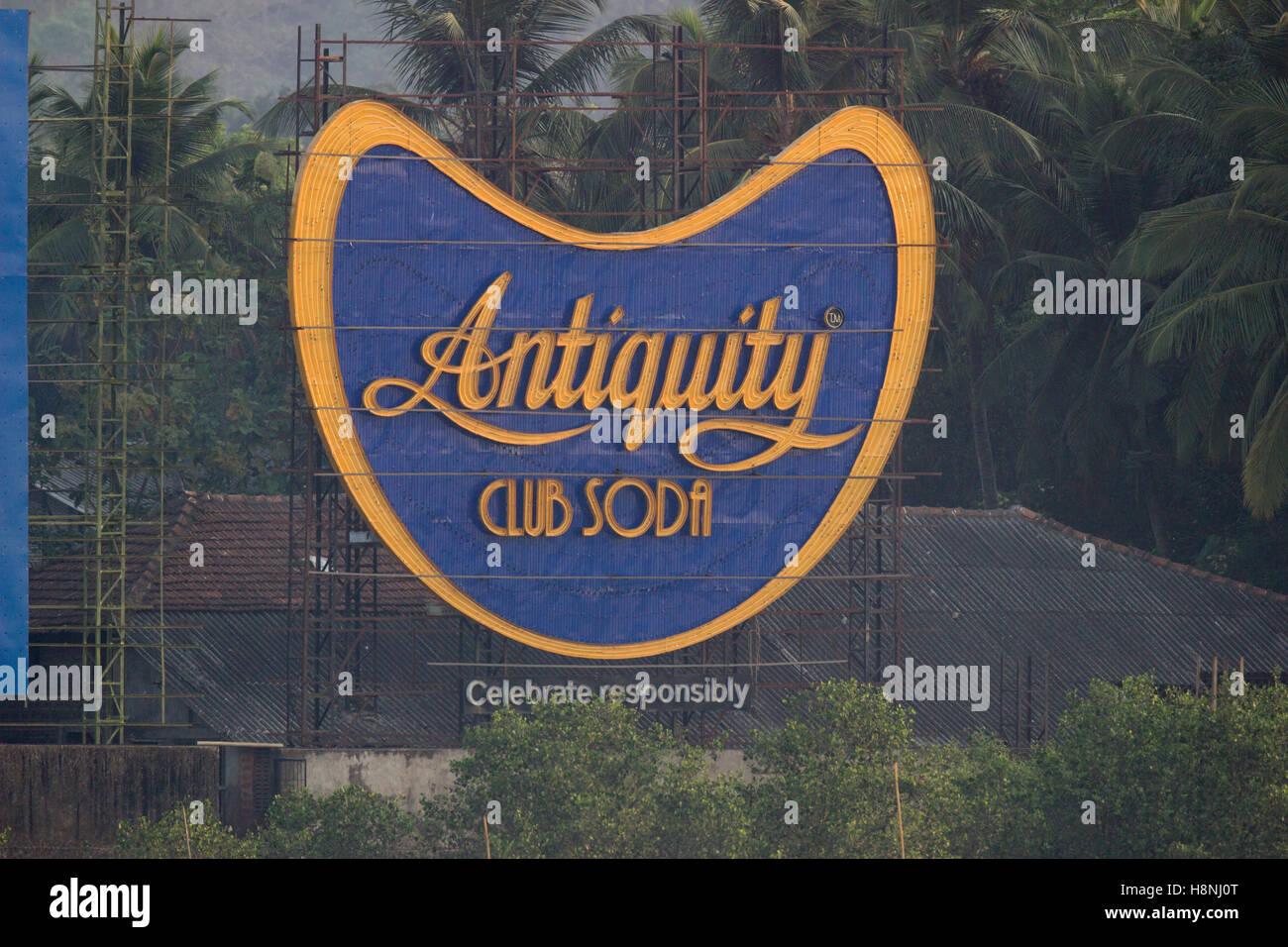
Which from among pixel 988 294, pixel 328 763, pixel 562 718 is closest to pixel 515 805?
pixel 562 718

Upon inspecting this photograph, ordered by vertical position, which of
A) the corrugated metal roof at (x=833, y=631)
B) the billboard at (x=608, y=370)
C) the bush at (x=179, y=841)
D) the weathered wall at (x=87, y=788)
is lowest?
the bush at (x=179, y=841)

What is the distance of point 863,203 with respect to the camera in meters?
38.6

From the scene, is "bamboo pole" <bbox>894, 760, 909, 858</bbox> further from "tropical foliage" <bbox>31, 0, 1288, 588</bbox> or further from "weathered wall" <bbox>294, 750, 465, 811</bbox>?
"tropical foliage" <bbox>31, 0, 1288, 588</bbox>

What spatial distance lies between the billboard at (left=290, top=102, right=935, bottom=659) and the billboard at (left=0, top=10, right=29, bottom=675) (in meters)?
4.72

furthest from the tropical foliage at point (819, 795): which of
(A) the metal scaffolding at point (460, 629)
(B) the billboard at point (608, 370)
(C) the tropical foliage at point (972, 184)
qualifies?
(C) the tropical foliage at point (972, 184)

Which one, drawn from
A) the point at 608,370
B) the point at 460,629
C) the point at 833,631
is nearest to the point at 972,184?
the point at 608,370

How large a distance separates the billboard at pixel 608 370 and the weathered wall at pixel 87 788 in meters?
5.33

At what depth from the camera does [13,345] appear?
34.7m

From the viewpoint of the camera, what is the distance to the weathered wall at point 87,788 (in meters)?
34.5

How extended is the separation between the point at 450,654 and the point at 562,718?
5.98 metres

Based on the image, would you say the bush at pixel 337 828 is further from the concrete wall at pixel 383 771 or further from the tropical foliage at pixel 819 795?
the concrete wall at pixel 383 771

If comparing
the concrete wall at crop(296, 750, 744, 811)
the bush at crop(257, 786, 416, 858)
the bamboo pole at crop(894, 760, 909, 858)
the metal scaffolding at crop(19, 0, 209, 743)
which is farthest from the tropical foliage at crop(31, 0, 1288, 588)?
the bush at crop(257, 786, 416, 858)

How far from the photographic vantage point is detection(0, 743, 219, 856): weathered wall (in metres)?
34.5

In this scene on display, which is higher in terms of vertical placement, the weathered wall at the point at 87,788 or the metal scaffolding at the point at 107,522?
the metal scaffolding at the point at 107,522
